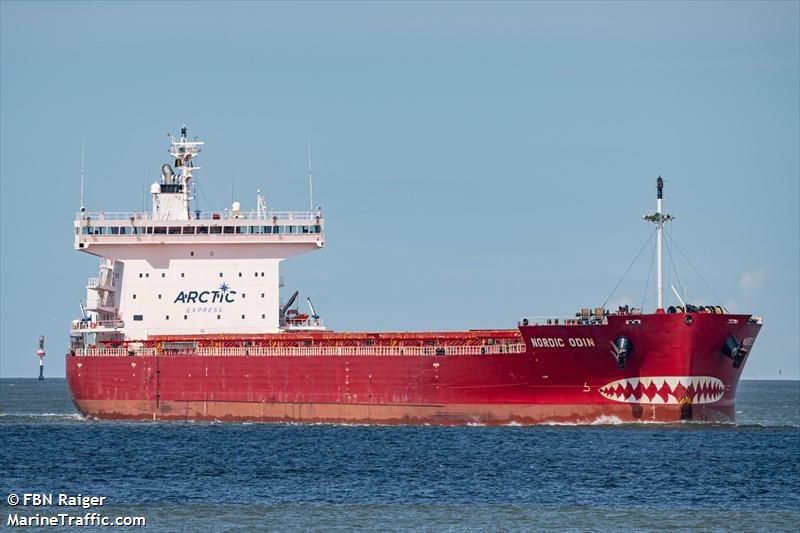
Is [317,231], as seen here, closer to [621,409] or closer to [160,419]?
[160,419]

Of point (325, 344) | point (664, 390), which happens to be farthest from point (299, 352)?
point (664, 390)

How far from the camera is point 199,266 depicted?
53.9 m

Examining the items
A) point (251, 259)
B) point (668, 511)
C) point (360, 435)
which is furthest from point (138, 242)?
point (668, 511)

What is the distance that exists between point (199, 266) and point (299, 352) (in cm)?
656

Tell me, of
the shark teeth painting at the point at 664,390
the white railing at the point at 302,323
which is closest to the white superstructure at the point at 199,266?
the white railing at the point at 302,323

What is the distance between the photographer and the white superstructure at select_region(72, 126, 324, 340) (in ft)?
175

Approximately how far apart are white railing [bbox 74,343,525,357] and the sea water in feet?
7.82

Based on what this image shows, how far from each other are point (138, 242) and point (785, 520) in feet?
100

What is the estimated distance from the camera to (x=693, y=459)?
123 feet

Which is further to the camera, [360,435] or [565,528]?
[360,435]

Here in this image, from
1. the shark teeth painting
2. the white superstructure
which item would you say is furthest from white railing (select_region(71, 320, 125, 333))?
the shark teeth painting

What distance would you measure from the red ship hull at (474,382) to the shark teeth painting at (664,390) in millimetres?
29

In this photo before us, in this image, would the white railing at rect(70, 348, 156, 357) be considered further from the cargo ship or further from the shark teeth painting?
the shark teeth painting

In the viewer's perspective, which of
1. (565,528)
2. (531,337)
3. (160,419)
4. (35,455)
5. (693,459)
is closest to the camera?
(565,528)
